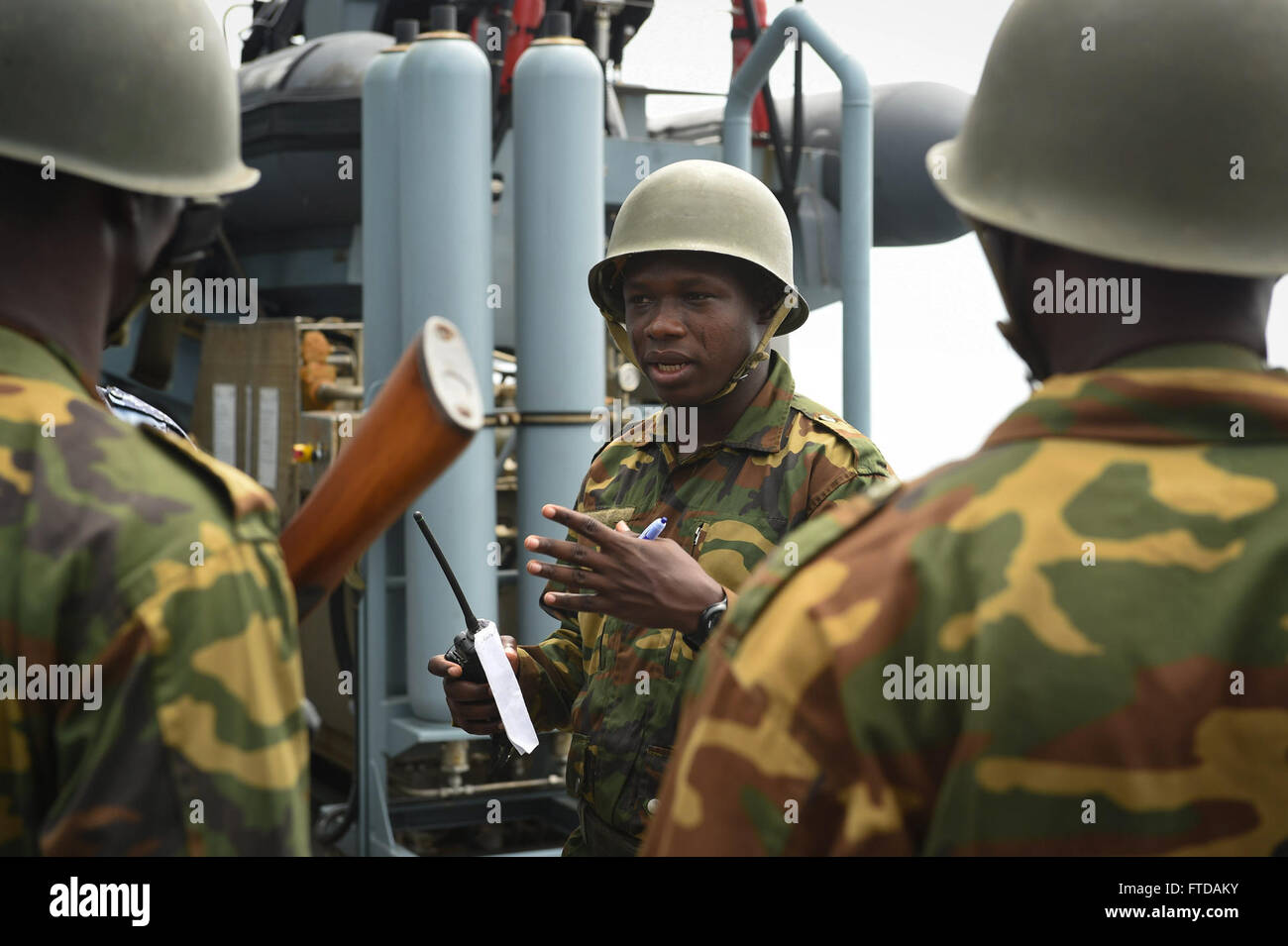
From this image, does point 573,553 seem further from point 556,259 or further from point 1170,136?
point 556,259

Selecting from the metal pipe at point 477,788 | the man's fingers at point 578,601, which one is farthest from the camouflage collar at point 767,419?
the metal pipe at point 477,788

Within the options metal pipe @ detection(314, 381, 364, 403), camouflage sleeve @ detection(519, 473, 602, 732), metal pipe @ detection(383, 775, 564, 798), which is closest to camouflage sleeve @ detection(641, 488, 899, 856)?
camouflage sleeve @ detection(519, 473, 602, 732)

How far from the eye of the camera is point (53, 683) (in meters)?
1.21

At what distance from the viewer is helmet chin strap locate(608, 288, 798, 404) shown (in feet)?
9.08

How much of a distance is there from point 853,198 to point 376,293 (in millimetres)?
1878

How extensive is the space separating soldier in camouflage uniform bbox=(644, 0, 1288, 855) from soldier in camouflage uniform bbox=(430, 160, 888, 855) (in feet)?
3.60

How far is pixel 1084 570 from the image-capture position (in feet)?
3.76

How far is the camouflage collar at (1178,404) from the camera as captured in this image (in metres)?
1.19

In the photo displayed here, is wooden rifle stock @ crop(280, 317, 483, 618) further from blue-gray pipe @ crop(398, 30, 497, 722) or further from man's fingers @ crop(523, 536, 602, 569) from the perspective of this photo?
blue-gray pipe @ crop(398, 30, 497, 722)

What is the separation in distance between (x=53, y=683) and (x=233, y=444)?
5.26m
